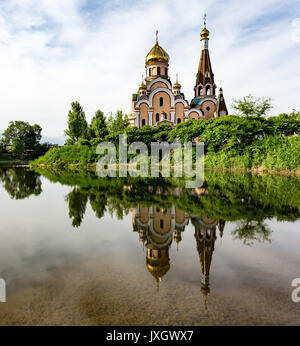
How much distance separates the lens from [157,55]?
36344 mm

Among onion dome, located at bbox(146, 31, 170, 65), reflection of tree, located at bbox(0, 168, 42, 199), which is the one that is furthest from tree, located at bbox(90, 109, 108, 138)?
reflection of tree, located at bbox(0, 168, 42, 199)

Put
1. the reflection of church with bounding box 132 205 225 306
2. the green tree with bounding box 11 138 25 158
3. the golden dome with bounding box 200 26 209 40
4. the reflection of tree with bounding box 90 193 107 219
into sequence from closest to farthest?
the reflection of church with bounding box 132 205 225 306 < the reflection of tree with bounding box 90 193 107 219 < the golden dome with bounding box 200 26 209 40 < the green tree with bounding box 11 138 25 158

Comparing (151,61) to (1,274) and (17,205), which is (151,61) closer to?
(17,205)

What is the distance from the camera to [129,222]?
6.23 m

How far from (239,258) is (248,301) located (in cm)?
129

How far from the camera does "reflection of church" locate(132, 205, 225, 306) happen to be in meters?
3.73

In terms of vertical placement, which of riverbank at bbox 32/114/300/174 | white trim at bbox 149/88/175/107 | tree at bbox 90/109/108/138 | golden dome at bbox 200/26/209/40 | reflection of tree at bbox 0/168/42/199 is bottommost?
reflection of tree at bbox 0/168/42/199

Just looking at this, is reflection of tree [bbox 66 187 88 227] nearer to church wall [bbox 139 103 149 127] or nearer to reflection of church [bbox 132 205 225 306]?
reflection of church [bbox 132 205 225 306]

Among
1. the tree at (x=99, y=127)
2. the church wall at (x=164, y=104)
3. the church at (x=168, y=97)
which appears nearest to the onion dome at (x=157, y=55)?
the church at (x=168, y=97)

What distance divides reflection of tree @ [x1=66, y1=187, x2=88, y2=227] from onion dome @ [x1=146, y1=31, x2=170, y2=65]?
105 ft

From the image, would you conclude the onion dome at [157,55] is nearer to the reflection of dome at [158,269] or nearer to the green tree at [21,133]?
the green tree at [21,133]

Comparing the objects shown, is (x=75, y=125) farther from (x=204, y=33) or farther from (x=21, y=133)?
(x=204, y=33)
